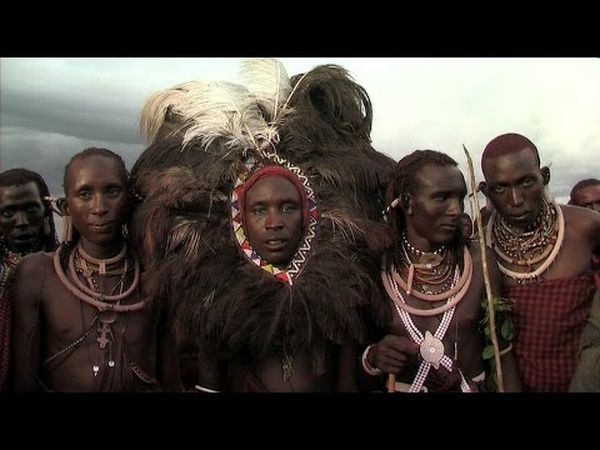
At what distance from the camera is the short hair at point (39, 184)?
12.8ft

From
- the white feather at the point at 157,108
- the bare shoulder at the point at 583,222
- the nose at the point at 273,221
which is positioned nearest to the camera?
the nose at the point at 273,221

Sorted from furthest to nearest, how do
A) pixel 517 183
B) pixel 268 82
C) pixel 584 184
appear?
pixel 584 184 → pixel 268 82 → pixel 517 183

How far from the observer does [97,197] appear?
3408 mm

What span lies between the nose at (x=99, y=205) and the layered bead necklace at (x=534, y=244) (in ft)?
6.59

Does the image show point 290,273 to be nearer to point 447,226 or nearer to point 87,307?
point 447,226

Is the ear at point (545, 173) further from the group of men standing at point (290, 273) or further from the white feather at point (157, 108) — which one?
the white feather at point (157, 108)

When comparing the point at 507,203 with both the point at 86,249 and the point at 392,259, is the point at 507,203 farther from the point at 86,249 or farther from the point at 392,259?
the point at 86,249

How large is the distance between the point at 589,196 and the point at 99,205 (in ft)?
10.5

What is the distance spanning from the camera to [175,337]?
11.3 ft

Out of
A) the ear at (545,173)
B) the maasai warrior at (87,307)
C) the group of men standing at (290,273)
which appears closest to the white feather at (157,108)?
the group of men standing at (290,273)

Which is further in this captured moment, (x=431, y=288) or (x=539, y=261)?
(x=539, y=261)

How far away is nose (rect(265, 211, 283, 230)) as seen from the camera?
A: 328cm

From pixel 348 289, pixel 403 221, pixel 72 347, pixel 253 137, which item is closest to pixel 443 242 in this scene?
pixel 403 221

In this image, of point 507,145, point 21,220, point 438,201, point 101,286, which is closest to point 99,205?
point 101,286
